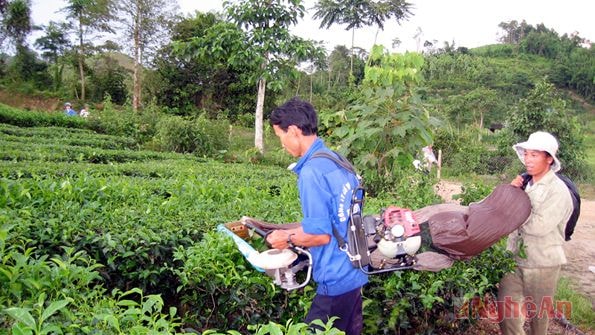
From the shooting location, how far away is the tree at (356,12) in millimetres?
34094

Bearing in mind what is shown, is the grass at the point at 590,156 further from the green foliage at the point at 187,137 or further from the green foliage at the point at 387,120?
the green foliage at the point at 387,120

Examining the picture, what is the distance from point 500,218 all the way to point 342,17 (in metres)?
34.4

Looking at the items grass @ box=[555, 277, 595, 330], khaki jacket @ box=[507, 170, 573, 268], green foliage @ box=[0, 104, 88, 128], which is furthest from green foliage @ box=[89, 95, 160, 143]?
khaki jacket @ box=[507, 170, 573, 268]

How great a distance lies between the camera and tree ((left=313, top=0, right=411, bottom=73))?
1342 inches

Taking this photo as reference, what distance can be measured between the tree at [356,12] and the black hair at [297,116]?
3362cm

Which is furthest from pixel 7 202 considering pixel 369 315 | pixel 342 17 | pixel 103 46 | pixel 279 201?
pixel 342 17

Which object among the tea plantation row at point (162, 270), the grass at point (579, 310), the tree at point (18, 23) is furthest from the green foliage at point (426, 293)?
the tree at point (18, 23)

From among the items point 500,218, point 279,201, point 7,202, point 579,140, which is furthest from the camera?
point 579,140

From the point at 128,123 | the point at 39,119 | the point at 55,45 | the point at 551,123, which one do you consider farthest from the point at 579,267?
the point at 55,45

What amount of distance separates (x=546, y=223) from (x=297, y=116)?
179 centimetres

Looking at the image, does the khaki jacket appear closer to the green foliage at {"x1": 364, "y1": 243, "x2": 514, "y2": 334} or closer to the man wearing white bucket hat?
the man wearing white bucket hat

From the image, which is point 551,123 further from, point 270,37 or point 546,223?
point 546,223

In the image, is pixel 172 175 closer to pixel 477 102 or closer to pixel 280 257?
pixel 280 257

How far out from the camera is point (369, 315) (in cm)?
270
